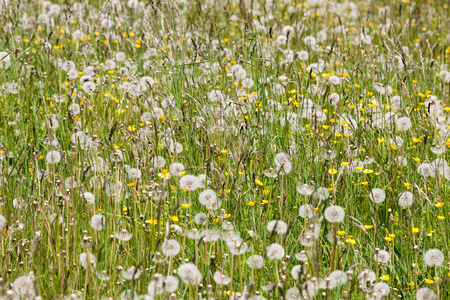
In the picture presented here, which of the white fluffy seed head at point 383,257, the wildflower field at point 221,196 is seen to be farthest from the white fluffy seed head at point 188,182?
the white fluffy seed head at point 383,257

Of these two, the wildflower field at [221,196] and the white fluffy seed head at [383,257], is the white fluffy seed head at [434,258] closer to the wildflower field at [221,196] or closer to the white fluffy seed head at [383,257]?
the wildflower field at [221,196]

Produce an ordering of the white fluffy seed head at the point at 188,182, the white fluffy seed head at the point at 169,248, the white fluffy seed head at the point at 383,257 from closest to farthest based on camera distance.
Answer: the white fluffy seed head at the point at 169,248 → the white fluffy seed head at the point at 383,257 → the white fluffy seed head at the point at 188,182

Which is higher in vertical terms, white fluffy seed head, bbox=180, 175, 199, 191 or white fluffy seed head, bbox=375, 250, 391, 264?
white fluffy seed head, bbox=180, 175, 199, 191

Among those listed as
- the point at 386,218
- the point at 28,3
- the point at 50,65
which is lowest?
the point at 386,218

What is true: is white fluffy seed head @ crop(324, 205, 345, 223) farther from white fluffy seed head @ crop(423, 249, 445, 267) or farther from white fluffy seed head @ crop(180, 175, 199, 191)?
white fluffy seed head @ crop(180, 175, 199, 191)

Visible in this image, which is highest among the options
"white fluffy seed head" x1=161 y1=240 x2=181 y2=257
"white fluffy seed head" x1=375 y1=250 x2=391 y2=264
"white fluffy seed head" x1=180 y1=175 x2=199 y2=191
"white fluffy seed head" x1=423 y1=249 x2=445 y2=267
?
"white fluffy seed head" x1=180 y1=175 x2=199 y2=191

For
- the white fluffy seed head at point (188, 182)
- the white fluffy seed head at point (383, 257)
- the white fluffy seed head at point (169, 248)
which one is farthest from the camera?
the white fluffy seed head at point (188, 182)

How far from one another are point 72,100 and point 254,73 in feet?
4.21

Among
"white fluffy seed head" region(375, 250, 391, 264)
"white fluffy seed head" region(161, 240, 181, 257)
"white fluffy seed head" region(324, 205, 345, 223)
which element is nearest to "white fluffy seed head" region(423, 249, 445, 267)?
"white fluffy seed head" region(375, 250, 391, 264)

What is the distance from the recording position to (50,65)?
394 cm

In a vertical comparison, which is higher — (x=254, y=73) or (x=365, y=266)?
(x=254, y=73)

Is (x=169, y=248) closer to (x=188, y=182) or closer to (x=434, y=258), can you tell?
(x=188, y=182)

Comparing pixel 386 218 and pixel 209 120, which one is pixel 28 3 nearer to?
Result: pixel 209 120

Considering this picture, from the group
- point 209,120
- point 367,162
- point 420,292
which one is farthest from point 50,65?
point 420,292
